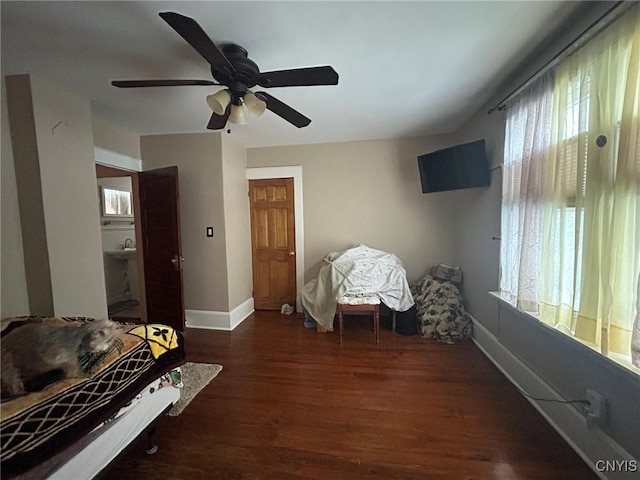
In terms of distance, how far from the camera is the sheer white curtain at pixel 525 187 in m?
1.72

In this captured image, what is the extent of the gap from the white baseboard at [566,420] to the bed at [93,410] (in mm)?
2415

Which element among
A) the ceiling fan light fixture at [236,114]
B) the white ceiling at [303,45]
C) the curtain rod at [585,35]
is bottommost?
the ceiling fan light fixture at [236,114]

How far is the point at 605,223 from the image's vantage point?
1.27m

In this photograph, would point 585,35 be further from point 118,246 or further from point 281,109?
point 118,246

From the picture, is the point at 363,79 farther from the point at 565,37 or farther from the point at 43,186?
the point at 43,186

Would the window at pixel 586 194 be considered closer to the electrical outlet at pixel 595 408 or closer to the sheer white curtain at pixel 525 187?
the sheer white curtain at pixel 525 187

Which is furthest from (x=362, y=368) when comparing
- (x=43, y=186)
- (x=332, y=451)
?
(x=43, y=186)

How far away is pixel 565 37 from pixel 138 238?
441 centimetres

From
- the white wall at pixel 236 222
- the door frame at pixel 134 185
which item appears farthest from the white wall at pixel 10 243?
the white wall at pixel 236 222

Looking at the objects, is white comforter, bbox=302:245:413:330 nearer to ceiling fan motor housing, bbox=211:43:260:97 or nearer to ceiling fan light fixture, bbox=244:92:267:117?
ceiling fan light fixture, bbox=244:92:267:117

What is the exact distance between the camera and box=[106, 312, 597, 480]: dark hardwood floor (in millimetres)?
1435

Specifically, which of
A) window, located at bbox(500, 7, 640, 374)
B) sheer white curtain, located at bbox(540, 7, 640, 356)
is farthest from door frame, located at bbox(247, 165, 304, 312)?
sheer white curtain, located at bbox(540, 7, 640, 356)

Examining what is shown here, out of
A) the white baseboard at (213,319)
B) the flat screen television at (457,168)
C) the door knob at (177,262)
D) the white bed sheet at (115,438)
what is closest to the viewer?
the white bed sheet at (115,438)

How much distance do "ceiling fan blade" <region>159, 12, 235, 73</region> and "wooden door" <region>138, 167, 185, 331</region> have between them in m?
2.03
